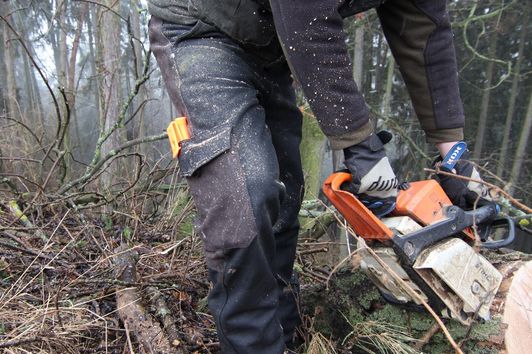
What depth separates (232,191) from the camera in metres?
1.13

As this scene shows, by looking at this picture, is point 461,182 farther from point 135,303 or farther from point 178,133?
point 135,303

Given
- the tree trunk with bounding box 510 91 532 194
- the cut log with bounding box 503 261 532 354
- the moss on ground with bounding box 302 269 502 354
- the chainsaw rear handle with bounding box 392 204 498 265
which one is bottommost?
the tree trunk with bounding box 510 91 532 194

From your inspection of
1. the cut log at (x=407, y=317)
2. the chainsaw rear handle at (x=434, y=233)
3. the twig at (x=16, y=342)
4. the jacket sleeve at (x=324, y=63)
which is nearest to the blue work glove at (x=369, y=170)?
the jacket sleeve at (x=324, y=63)

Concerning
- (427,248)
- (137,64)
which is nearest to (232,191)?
(427,248)

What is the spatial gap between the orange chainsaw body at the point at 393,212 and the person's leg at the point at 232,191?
0.18 meters

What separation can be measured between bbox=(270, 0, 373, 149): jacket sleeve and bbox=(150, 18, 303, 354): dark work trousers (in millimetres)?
197

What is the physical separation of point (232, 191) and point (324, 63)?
17.3 inches

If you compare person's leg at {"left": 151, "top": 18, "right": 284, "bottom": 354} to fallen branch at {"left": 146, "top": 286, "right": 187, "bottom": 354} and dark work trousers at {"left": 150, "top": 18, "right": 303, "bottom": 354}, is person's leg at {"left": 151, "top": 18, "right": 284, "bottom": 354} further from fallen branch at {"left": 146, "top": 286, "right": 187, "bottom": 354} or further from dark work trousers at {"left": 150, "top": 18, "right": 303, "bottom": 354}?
fallen branch at {"left": 146, "top": 286, "right": 187, "bottom": 354}

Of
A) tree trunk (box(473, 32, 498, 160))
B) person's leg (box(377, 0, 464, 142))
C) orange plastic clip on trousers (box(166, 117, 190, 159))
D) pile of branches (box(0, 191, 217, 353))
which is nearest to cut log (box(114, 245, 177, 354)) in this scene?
pile of branches (box(0, 191, 217, 353))

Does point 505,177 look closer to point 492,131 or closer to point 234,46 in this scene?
point 492,131

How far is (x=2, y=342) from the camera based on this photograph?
1120 mm

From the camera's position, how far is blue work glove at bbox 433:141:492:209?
1.51 m

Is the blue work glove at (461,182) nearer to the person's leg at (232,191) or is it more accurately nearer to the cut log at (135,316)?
the person's leg at (232,191)

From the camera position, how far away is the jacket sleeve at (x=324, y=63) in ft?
3.62
